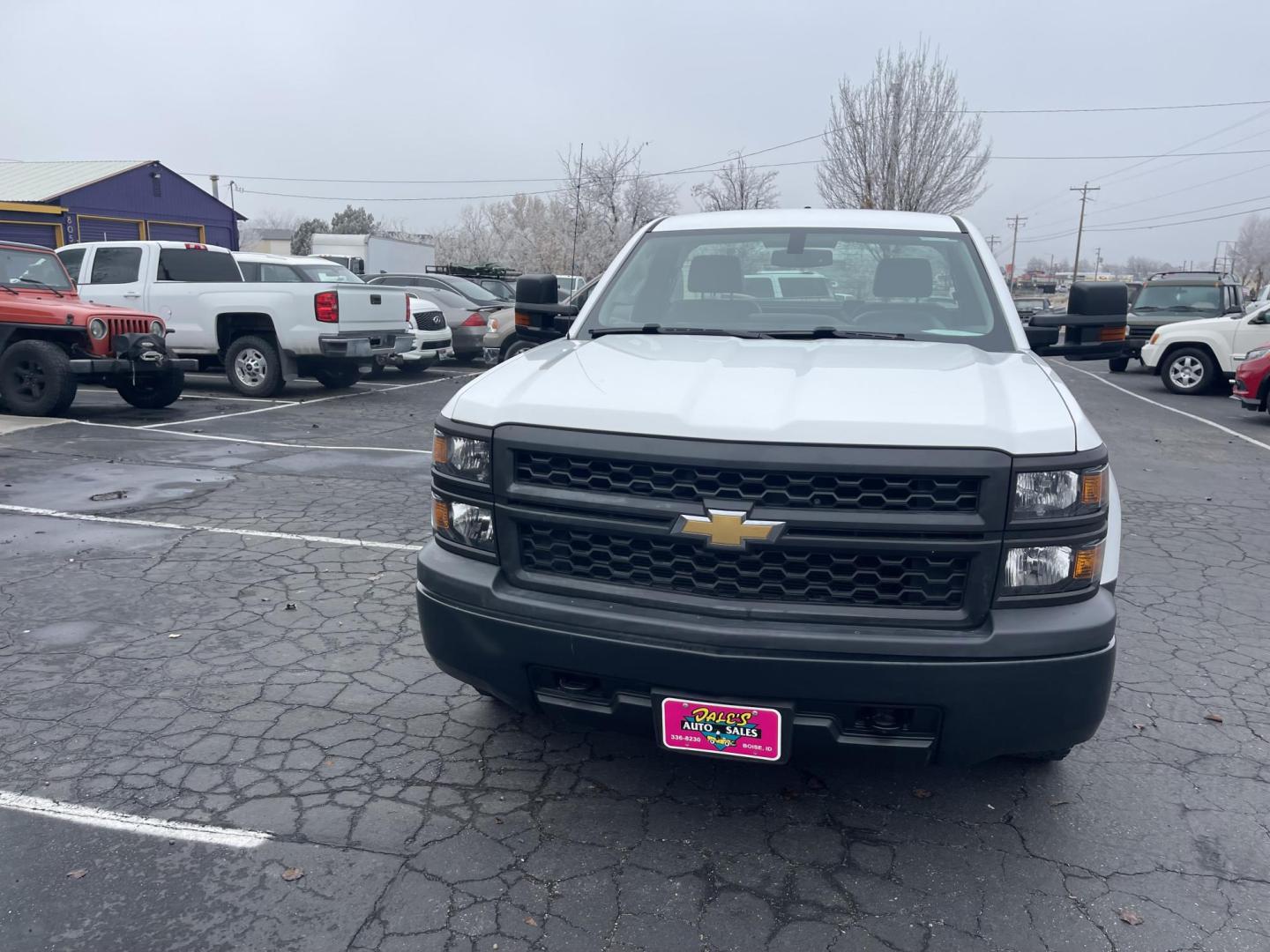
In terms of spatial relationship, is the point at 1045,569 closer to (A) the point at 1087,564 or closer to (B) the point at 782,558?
(A) the point at 1087,564

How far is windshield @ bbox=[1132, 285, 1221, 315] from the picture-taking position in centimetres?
1949

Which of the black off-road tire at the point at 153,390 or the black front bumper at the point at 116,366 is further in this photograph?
the black off-road tire at the point at 153,390

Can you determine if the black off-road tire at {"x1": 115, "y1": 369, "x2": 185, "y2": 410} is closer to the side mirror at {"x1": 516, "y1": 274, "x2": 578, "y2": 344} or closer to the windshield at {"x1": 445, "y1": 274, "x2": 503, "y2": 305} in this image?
the windshield at {"x1": 445, "y1": 274, "x2": 503, "y2": 305}

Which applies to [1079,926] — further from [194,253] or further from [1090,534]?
[194,253]

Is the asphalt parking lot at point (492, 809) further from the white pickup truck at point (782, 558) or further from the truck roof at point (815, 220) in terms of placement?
the truck roof at point (815, 220)

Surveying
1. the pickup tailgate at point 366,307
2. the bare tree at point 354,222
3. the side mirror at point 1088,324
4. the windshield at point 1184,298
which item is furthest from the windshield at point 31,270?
the bare tree at point 354,222

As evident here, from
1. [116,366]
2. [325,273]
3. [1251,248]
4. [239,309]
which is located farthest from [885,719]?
[1251,248]

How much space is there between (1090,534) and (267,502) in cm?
603

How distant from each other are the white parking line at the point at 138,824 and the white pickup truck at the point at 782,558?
0.79m

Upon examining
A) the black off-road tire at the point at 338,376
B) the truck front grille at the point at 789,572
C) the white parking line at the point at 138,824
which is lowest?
the white parking line at the point at 138,824

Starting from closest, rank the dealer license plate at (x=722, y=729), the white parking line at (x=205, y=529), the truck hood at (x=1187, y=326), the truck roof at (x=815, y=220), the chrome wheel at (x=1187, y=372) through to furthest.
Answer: the dealer license plate at (x=722, y=729) → the truck roof at (x=815, y=220) → the white parking line at (x=205, y=529) → the truck hood at (x=1187, y=326) → the chrome wheel at (x=1187, y=372)

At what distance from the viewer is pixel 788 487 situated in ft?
8.74

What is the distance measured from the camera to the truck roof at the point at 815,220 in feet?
14.7

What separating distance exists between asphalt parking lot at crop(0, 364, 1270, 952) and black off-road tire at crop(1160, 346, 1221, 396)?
506 inches
